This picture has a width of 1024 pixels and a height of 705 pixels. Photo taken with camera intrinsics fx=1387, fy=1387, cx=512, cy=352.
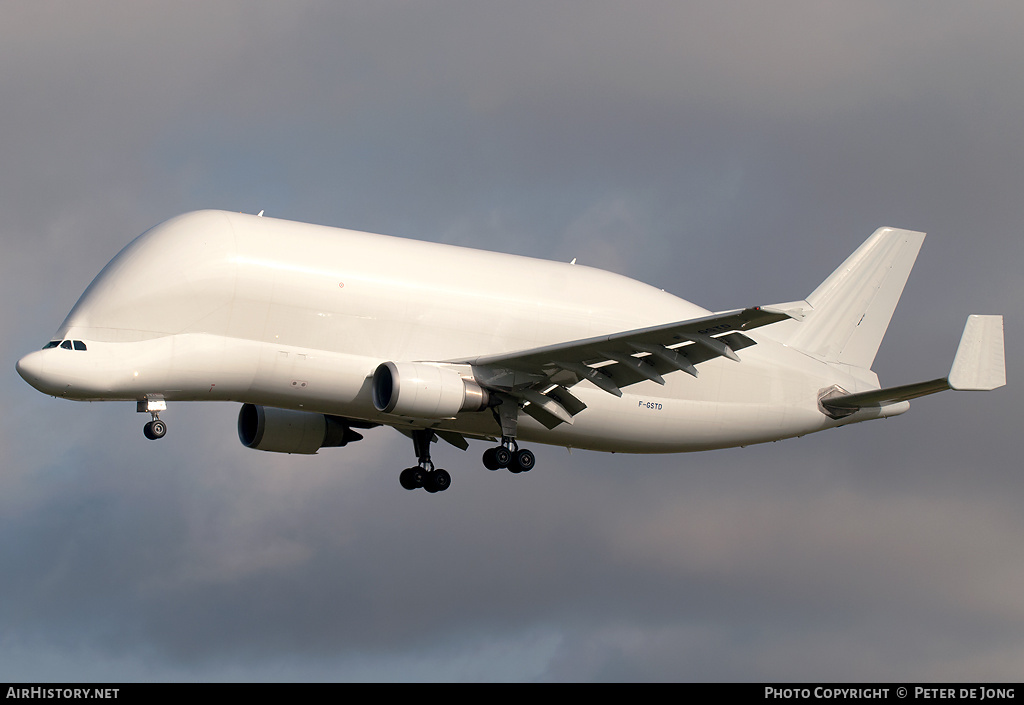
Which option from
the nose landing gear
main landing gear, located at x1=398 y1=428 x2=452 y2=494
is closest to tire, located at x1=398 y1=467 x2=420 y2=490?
main landing gear, located at x1=398 y1=428 x2=452 y2=494

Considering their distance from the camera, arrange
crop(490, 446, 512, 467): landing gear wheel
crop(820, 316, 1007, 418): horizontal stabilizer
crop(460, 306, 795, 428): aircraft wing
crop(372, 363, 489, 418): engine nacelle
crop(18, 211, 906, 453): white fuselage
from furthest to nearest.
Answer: crop(490, 446, 512, 467): landing gear wheel → crop(820, 316, 1007, 418): horizontal stabilizer → crop(372, 363, 489, 418): engine nacelle → crop(460, 306, 795, 428): aircraft wing → crop(18, 211, 906, 453): white fuselage

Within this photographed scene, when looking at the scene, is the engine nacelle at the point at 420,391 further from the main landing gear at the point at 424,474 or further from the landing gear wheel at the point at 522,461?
the main landing gear at the point at 424,474

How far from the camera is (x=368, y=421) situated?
46.5 meters

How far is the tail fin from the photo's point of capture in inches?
2016

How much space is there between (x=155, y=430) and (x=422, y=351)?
8.25 m

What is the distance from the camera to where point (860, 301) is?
171ft

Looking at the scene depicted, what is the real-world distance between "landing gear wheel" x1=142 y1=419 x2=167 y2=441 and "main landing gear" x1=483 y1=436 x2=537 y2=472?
33.7 feet

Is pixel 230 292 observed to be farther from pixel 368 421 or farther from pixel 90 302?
pixel 368 421

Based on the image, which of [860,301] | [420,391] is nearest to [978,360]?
[860,301]

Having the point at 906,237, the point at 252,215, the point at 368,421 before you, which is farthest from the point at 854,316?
the point at 252,215

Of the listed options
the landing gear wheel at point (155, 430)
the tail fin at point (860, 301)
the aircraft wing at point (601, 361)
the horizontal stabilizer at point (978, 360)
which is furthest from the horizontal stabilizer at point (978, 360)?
the landing gear wheel at point (155, 430)

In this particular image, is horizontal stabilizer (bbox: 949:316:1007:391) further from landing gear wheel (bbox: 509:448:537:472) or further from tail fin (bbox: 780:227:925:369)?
landing gear wheel (bbox: 509:448:537:472)

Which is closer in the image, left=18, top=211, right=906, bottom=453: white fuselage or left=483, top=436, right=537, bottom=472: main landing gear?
left=18, top=211, right=906, bottom=453: white fuselage

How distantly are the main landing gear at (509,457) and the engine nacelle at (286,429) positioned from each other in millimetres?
6748
